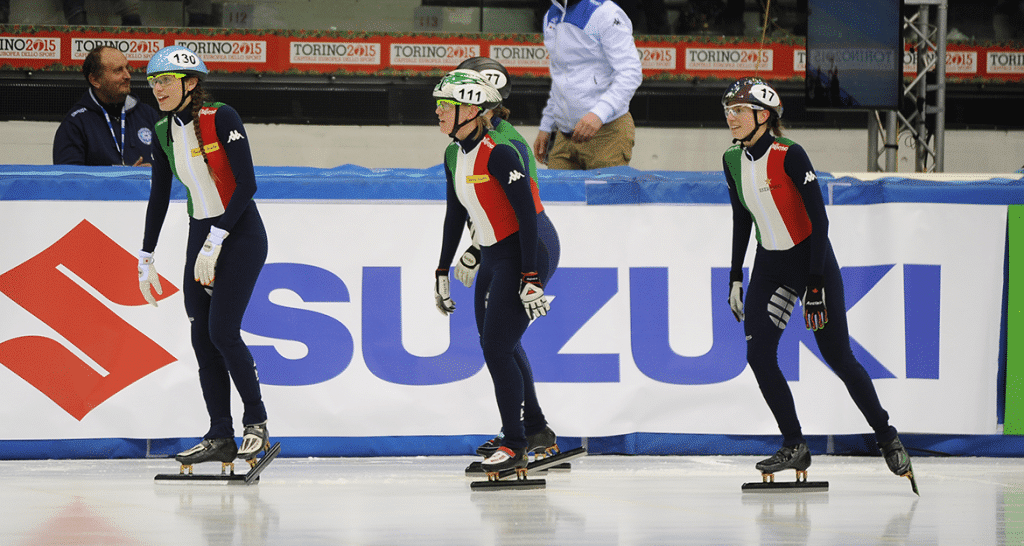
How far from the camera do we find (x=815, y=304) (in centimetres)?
413

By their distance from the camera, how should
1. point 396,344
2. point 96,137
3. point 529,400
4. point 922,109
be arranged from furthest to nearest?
1. point 922,109
2. point 96,137
3. point 396,344
4. point 529,400

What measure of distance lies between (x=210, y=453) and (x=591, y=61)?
3.08m

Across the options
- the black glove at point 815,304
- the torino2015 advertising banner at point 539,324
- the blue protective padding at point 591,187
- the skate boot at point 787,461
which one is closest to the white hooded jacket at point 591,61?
the blue protective padding at point 591,187

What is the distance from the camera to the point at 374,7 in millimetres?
12672

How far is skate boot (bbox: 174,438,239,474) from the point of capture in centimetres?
438

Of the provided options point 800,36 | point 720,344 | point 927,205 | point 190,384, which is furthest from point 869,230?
point 800,36

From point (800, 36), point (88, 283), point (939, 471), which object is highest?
point (800, 36)

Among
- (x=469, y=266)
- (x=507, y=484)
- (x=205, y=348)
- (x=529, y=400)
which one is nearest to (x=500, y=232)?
(x=469, y=266)

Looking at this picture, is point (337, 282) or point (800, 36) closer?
point (337, 282)

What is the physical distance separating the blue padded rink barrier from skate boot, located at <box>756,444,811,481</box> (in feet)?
0.41

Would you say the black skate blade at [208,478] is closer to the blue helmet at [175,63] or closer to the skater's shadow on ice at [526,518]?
the skater's shadow on ice at [526,518]

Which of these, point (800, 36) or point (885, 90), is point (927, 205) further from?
point (800, 36)

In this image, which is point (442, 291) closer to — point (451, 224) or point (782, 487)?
point (451, 224)

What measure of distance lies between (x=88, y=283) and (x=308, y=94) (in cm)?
780
